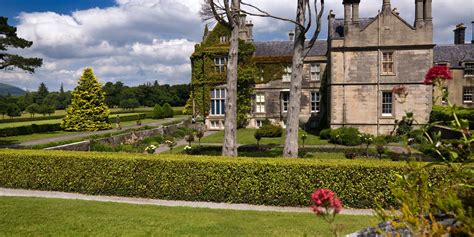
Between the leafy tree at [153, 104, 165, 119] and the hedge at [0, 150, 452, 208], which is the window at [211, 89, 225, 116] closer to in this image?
the hedge at [0, 150, 452, 208]

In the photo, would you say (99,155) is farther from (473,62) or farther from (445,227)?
(473,62)

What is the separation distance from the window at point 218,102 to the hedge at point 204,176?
70.8 ft

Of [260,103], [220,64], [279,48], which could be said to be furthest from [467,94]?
[220,64]

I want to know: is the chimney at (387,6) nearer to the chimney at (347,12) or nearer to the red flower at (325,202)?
the chimney at (347,12)

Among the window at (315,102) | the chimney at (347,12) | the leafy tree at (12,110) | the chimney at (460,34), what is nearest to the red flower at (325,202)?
the chimney at (347,12)

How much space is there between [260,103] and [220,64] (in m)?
5.58

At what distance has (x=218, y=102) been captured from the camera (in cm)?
3412

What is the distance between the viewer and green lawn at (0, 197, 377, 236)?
7184 mm

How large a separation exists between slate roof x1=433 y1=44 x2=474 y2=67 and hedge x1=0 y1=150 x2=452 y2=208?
2962 cm

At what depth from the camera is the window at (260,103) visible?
1355 inches

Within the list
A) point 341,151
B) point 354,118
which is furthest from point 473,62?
point 341,151

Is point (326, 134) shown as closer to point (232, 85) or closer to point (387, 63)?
point (387, 63)

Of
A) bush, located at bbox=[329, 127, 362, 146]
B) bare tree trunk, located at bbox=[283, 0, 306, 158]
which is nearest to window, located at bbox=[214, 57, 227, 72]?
bush, located at bbox=[329, 127, 362, 146]

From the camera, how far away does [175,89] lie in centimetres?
9956
